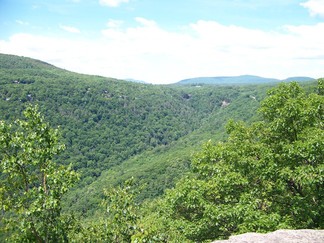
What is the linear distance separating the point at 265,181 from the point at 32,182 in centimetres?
1325

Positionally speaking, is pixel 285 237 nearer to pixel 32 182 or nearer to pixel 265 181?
pixel 265 181

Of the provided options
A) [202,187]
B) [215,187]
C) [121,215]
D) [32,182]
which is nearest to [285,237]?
[121,215]

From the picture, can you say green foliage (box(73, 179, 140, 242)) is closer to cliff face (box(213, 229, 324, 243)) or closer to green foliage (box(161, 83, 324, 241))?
cliff face (box(213, 229, 324, 243))

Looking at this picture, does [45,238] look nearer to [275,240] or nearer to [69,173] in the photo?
[69,173]

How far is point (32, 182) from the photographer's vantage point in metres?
13.3

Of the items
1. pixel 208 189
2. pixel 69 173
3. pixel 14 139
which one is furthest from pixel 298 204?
pixel 14 139

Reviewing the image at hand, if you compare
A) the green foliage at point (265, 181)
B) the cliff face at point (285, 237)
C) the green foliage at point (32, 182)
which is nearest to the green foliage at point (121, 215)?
the green foliage at point (32, 182)

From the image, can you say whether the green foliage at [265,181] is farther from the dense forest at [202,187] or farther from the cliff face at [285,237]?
the cliff face at [285,237]

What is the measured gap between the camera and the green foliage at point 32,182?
1227 centimetres

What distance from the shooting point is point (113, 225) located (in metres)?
12.7

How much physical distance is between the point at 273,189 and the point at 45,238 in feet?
42.6

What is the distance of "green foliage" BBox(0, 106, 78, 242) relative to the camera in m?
12.3

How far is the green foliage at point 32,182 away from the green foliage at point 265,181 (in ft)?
27.4

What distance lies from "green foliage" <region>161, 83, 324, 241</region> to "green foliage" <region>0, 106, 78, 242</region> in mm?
8345
